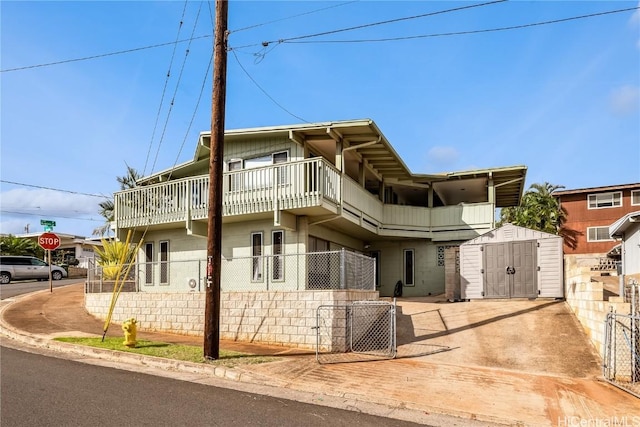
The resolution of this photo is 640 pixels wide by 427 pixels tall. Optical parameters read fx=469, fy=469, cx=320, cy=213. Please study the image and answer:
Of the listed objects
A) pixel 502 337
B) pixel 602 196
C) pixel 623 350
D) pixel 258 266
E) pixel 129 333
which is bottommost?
pixel 502 337

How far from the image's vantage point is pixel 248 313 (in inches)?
528

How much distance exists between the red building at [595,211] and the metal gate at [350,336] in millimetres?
28570

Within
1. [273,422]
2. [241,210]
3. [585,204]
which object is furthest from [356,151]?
[585,204]

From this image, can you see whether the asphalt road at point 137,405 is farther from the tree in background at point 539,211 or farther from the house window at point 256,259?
the tree in background at point 539,211

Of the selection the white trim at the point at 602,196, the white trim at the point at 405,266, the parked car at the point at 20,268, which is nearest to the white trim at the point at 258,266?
the white trim at the point at 405,266

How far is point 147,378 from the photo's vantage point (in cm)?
904

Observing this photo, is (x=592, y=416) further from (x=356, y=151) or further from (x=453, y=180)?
(x=453, y=180)

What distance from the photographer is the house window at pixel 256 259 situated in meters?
16.4

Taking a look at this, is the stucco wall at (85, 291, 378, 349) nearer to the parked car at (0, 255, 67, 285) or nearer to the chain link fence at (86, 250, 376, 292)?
the chain link fence at (86, 250, 376, 292)

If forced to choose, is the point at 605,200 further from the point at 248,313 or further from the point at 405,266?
the point at 248,313

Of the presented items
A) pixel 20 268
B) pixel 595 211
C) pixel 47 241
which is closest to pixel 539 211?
pixel 595 211

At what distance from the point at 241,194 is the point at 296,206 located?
8.72 ft

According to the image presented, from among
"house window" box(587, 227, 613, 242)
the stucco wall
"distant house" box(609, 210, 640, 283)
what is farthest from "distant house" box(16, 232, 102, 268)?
"distant house" box(609, 210, 640, 283)

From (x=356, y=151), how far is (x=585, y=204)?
24996mm
